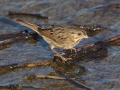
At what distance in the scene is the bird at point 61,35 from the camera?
8852mm

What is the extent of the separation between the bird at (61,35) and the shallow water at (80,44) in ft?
0.81

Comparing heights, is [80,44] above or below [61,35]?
below

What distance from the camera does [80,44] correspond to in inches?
373

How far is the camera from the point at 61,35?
9250 millimetres

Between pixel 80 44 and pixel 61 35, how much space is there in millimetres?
496

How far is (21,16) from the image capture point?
35.4 ft

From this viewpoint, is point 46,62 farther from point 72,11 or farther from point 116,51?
point 72,11

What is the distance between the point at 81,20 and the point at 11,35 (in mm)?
2047

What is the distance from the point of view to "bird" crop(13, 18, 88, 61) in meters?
8.85

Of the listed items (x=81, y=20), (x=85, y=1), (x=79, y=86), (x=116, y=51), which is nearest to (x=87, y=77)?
(x=79, y=86)

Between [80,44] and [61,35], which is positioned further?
[80,44]

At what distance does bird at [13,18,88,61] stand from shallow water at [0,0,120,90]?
0.25 meters

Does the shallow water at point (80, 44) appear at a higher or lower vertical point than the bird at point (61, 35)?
lower

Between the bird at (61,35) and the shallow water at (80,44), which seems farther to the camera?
the bird at (61,35)
